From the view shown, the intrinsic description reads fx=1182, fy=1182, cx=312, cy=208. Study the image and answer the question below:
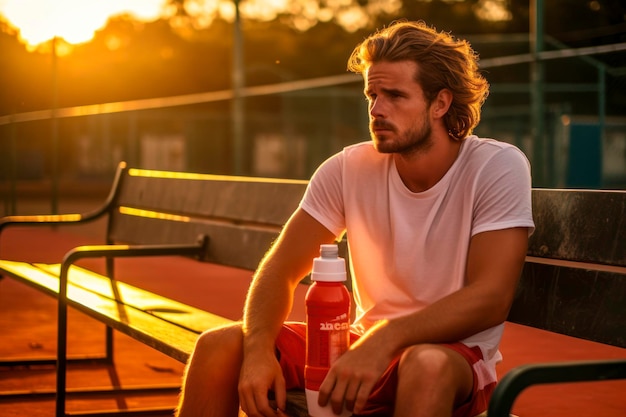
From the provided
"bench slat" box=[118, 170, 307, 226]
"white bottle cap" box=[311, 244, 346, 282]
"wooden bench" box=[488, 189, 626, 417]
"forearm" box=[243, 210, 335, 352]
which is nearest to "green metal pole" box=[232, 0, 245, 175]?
"bench slat" box=[118, 170, 307, 226]

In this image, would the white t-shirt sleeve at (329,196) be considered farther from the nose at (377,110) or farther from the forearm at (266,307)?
the nose at (377,110)

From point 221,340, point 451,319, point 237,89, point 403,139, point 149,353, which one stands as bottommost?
point 149,353

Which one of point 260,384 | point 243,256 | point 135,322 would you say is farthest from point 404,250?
point 243,256

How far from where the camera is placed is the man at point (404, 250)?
2771 mm

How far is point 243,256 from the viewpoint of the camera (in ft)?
16.3

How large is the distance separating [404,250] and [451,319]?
33 cm

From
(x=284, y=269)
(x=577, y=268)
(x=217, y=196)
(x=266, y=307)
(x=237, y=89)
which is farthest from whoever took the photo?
(x=237, y=89)

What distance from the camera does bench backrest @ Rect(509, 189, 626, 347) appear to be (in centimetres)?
290

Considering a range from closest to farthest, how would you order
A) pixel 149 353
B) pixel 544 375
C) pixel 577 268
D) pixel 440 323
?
pixel 544 375, pixel 440 323, pixel 577 268, pixel 149 353

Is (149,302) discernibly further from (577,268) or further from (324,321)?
(577,268)

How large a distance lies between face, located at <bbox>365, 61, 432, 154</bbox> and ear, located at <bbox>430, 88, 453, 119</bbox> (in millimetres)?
37

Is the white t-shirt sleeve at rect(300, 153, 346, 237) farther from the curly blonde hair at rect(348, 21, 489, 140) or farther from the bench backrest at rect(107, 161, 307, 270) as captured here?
the bench backrest at rect(107, 161, 307, 270)

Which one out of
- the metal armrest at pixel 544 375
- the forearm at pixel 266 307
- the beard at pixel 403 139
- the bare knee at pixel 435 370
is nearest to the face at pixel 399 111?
the beard at pixel 403 139

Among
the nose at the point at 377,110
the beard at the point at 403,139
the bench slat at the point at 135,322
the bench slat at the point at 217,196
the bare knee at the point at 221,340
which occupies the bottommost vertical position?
the bench slat at the point at 135,322
